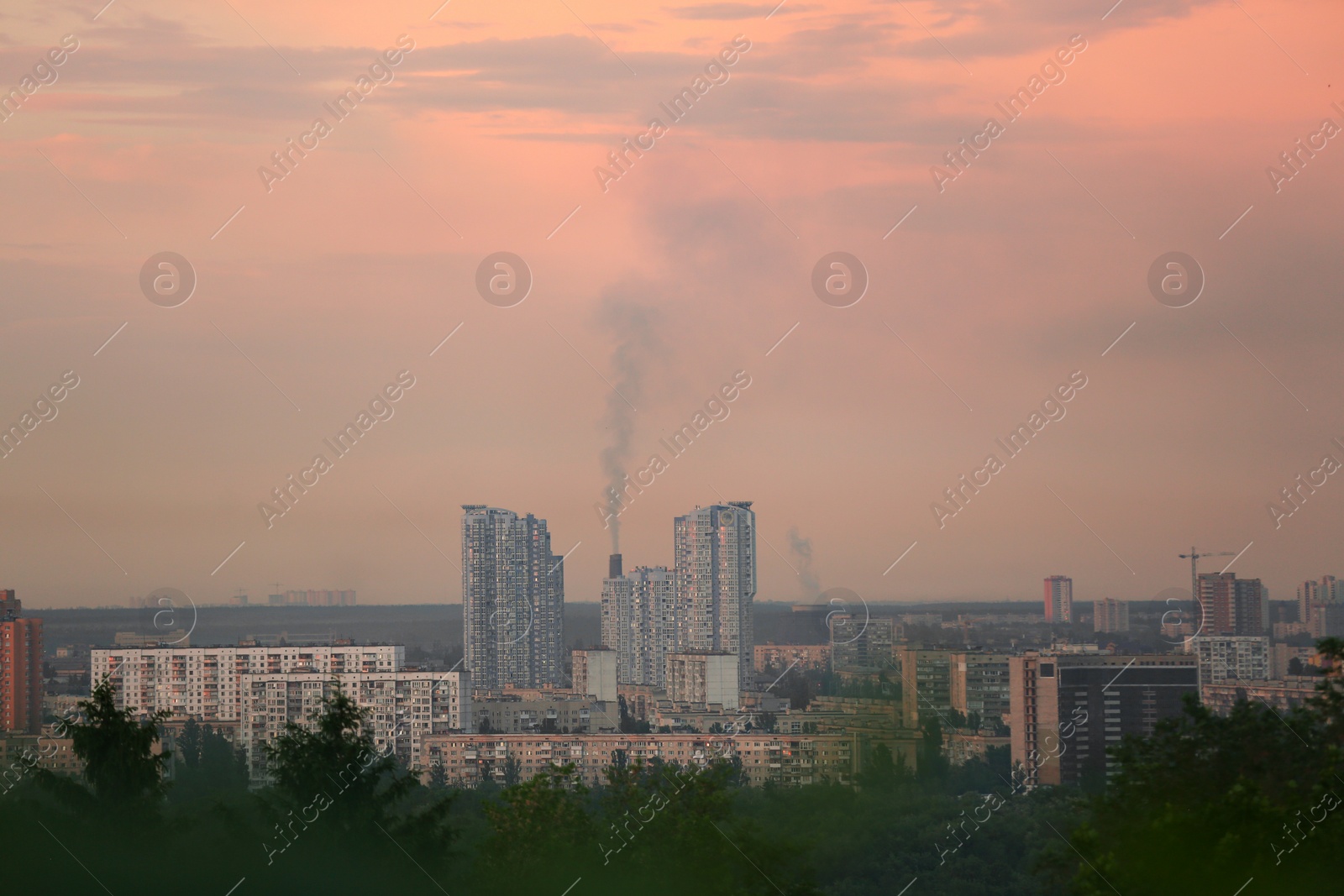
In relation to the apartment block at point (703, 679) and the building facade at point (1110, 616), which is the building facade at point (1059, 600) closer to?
the building facade at point (1110, 616)

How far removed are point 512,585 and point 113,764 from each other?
787 inches

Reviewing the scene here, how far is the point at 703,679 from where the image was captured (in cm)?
2425

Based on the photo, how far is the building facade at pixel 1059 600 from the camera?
23.7m

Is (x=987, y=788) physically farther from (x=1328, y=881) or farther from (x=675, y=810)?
(x=1328, y=881)

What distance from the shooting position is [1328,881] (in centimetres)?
676

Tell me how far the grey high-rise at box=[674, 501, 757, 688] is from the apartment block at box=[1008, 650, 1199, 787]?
28.6 feet

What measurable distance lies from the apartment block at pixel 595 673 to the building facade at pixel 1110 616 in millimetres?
9340

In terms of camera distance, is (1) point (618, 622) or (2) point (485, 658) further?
(1) point (618, 622)

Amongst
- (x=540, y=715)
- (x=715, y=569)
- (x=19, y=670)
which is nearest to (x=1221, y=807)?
(x=19, y=670)

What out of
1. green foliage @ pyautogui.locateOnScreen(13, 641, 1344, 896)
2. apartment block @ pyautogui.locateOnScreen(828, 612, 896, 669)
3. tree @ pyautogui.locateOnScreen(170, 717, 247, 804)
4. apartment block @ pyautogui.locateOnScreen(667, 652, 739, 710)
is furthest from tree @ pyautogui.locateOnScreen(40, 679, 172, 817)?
apartment block @ pyautogui.locateOnScreen(828, 612, 896, 669)

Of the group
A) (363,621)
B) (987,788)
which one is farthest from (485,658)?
(987,788)

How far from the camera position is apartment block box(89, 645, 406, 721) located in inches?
666

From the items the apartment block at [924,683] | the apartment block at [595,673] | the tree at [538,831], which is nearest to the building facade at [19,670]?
the tree at [538,831]

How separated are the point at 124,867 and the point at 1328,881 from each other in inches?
292
